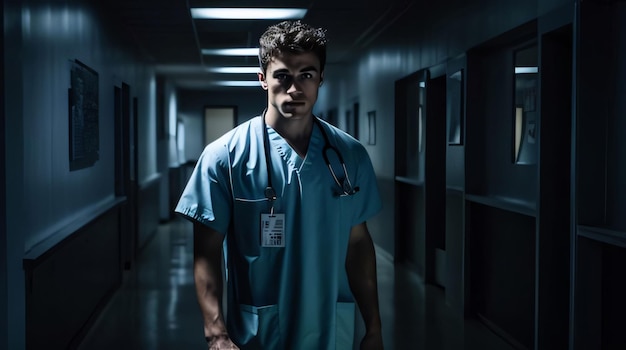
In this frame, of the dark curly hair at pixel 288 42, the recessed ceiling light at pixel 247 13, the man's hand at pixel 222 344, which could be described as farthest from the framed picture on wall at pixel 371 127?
the man's hand at pixel 222 344

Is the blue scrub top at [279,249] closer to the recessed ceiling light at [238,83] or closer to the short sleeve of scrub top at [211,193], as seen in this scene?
the short sleeve of scrub top at [211,193]

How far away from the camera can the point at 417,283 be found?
6.82m

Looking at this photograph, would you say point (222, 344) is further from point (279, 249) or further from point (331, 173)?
point (331, 173)

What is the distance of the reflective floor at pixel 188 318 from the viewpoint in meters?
4.75

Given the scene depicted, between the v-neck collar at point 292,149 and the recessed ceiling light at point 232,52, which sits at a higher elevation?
the recessed ceiling light at point 232,52

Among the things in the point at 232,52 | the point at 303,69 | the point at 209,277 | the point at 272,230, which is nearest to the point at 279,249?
the point at 272,230

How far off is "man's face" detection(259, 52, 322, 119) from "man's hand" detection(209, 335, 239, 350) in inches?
21.5

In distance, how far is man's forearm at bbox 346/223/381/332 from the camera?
1914 mm

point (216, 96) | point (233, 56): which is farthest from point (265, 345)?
point (216, 96)

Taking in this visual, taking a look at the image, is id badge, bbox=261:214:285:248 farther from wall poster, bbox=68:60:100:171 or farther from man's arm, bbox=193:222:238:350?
wall poster, bbox=68:60:100:171

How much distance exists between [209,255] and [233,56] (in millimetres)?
9161

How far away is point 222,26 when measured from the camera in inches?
315

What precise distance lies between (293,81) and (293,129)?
168mm

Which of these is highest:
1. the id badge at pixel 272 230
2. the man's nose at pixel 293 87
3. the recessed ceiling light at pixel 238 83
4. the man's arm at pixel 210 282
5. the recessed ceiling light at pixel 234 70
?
the recessed ceiling light at pixel 238 83
